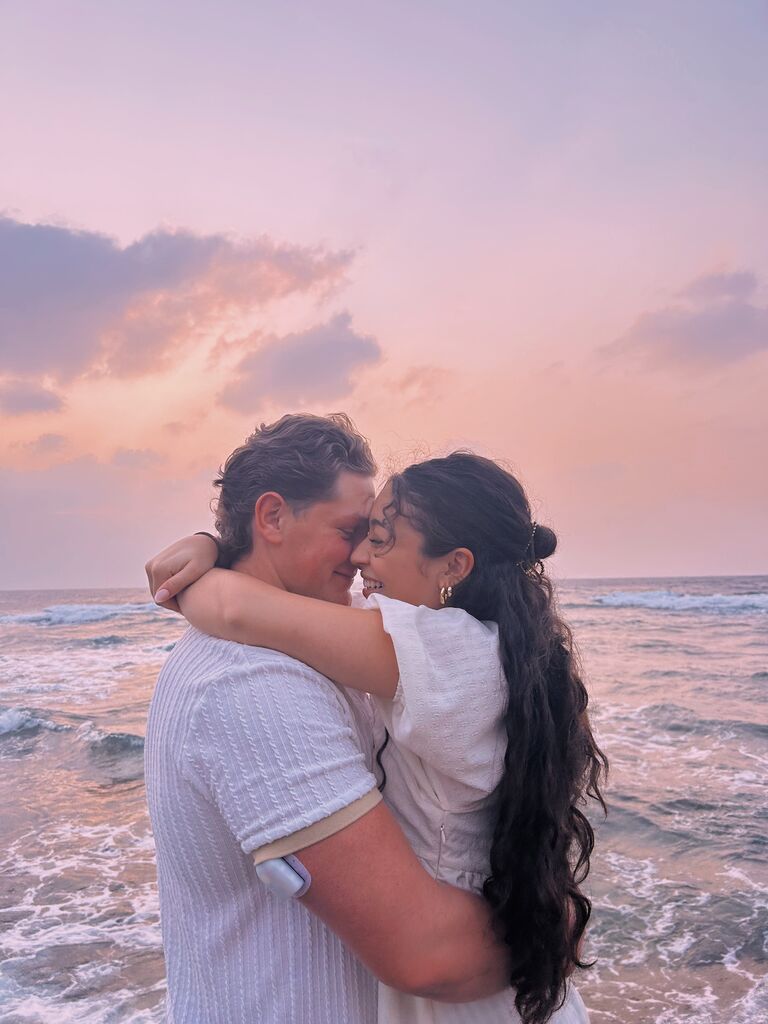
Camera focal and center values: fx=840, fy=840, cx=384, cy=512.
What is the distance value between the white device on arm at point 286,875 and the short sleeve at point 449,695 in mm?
352

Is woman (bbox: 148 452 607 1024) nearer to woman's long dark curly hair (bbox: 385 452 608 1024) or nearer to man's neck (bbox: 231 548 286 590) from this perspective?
woman's long dark curly hair (bbox: 385 452 608 1024)

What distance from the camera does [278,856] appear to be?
5.24 ft

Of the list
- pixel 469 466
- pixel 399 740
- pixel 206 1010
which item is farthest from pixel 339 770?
pixel 469 466

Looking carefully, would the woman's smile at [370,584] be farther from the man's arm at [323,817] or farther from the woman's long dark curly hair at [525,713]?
the man's arm at [323,817]

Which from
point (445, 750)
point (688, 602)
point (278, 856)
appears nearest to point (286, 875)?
point (278, 856)

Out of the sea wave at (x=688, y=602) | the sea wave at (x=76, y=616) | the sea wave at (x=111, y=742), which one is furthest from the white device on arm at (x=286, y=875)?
the sea wave at (x=688, y=602)

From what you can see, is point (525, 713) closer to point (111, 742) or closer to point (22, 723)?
point (111, 742)

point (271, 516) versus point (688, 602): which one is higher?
point (271, 516)

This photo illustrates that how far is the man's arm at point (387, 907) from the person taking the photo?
161cm

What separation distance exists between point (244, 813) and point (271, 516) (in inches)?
35.0

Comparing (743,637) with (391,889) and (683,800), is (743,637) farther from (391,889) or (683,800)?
(391,889)

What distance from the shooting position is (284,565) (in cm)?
235

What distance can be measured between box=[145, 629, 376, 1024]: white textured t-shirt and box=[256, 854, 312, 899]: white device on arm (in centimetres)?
4

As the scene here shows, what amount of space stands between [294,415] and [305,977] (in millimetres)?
1415
